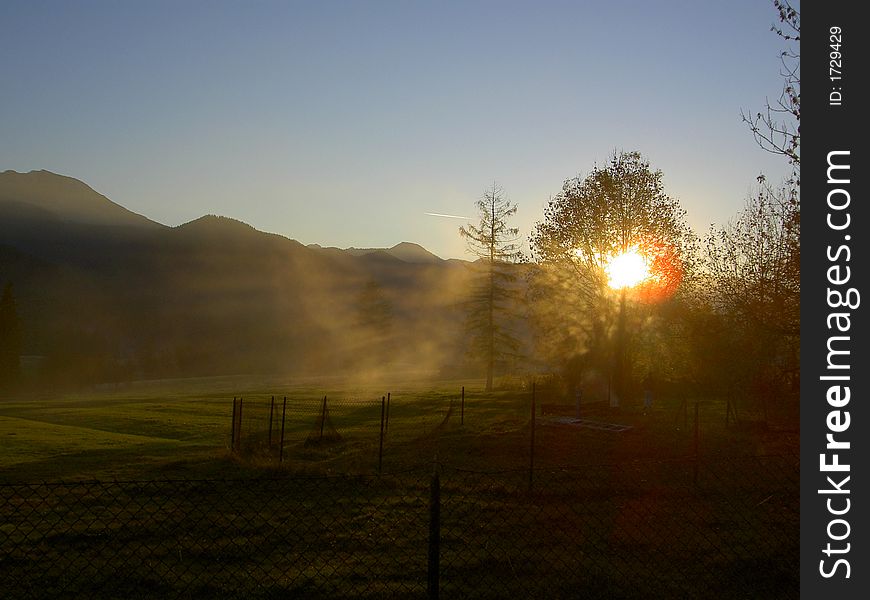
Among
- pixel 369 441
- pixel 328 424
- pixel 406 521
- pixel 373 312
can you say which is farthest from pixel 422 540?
pixel 373 312

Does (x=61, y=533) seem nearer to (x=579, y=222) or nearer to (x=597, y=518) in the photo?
(x=597, y=518)

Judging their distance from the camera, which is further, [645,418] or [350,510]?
[645,418]

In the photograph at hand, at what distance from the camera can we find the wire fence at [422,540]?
756 centimetres

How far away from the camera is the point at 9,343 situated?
269ft

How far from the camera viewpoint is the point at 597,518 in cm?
1102

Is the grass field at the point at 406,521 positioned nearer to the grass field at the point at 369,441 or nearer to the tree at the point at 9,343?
the grass field at the point at 369,441

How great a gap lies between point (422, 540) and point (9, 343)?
9015 cm

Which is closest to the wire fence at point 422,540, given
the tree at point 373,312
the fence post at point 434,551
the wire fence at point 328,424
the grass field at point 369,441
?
the fence post at point 434,551

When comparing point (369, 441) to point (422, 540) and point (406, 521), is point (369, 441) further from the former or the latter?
point (422, 540)

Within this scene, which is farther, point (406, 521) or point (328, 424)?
point (328, 424)

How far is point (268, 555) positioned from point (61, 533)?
375cm

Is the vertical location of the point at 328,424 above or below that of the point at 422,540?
below

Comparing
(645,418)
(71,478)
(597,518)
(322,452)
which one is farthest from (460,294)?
(597,518)

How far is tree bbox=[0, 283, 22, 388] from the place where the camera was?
264 feet
